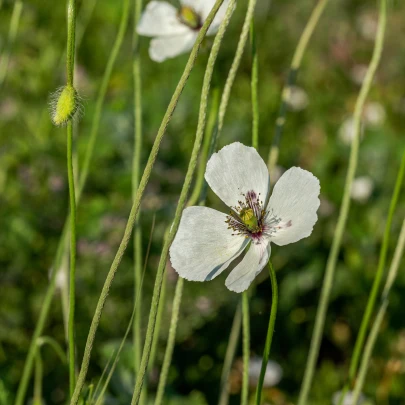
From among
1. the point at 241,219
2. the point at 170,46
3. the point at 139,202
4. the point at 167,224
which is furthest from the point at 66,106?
the point at 167,224

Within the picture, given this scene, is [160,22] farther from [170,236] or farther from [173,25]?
[170,236]

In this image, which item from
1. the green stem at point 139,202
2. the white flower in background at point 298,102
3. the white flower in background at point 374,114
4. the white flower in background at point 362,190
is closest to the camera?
the green stem at point 139,202

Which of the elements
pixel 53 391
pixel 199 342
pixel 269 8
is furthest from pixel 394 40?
pixel 53 391

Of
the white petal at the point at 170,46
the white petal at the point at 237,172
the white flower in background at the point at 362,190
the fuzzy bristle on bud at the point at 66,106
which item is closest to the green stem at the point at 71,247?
the fuzzy bristle on bud at the point at 66,106

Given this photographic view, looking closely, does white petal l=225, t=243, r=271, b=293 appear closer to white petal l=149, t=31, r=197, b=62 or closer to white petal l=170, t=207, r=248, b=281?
white petal l=170, t=207, r=248, b=281

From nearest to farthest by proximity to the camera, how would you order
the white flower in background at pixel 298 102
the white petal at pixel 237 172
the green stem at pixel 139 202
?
the green stem at pixel 139 202 → the white petal at pixel 237 172 → the white flower in background at pixel 298 102

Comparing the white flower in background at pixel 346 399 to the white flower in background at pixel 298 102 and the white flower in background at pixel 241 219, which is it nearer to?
the white flower in background at pixel 241 219

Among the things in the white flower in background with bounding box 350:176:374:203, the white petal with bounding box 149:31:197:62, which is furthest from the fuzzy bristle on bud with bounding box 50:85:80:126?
the white flower in background with bounding box 350:176:374:203
